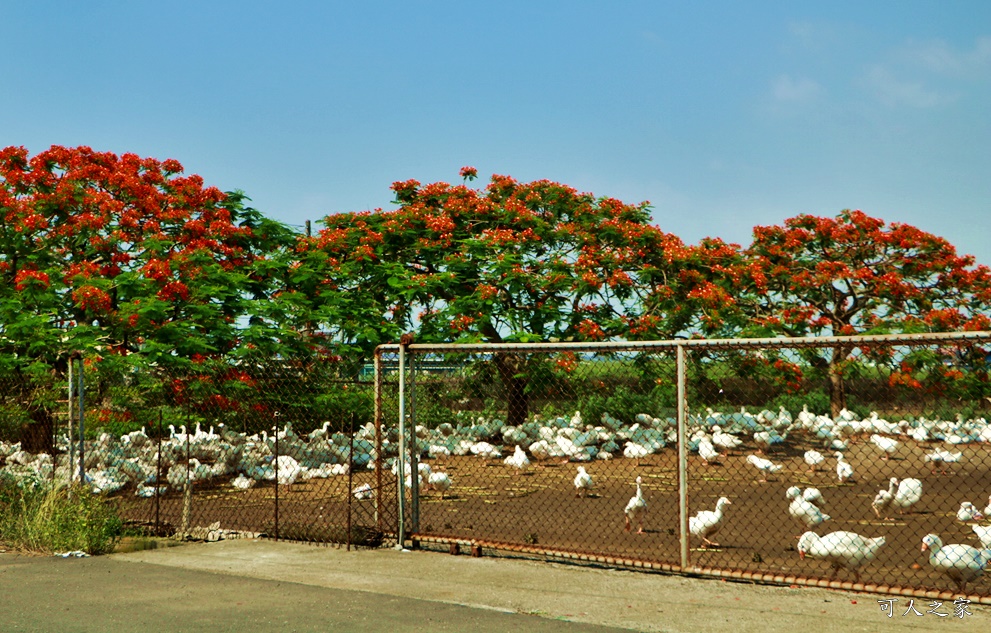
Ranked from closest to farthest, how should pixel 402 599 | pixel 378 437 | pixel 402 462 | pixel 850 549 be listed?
pixel 402 599
pixel 850 549
pixel 378 437
pixel 402 462

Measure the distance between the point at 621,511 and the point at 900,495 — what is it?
10.3 ft

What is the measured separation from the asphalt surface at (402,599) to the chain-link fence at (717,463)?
280 millimetres

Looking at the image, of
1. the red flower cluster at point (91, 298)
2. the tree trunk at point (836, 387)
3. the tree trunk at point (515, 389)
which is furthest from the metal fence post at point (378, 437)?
the tree trunk at point (836, 387)

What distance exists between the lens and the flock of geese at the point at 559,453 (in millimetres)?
8508

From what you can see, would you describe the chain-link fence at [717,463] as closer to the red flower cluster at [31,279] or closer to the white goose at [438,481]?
the white goose at [438,481]

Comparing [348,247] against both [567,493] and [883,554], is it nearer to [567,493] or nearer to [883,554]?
[567,493]

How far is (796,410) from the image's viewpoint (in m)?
20.9

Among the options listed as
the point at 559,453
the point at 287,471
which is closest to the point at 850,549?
→ the point at 287,471

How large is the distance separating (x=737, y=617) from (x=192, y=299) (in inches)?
483

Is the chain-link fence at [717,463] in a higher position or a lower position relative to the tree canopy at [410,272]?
lower

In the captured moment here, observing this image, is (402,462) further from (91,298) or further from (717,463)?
(717,463)

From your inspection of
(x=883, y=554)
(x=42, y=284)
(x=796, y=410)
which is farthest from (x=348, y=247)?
(x=883, y=554)

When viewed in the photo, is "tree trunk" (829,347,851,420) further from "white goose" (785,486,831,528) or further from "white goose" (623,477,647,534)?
"white goose" (785,486,831,528)

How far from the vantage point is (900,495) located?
9977 mm
